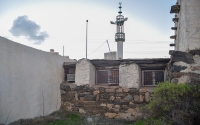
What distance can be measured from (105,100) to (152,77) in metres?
2.12

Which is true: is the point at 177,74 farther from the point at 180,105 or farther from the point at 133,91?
the point at 133,91

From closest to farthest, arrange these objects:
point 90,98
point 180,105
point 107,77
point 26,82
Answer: point 180,105 < point 26,82 < point 90,98 < point 107,77

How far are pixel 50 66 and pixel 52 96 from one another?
1.22 meters

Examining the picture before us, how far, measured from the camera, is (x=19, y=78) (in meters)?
6.03

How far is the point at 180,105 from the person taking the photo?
3.93 metres

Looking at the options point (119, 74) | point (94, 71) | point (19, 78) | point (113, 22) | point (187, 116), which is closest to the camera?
point (187, 116)

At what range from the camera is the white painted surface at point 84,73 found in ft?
26.1

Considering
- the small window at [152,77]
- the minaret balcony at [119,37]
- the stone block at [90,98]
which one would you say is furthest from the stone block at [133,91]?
the minaret balcony at [119,37]

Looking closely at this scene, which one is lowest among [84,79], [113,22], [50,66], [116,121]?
[116,121]

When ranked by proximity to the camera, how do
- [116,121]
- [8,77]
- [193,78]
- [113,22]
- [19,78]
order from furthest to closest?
[113,22], [116,121], [19,78], [8,77], [193,78]

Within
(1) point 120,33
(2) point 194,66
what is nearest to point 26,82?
(2) point 194,66

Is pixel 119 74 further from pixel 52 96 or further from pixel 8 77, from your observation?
pixel 8 77

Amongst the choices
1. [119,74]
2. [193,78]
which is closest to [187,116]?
[193,78]

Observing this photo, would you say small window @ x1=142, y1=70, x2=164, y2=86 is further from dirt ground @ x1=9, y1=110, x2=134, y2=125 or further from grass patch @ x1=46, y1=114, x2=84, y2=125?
grass patch @ x1=46, y1=114, x2=84, y2=125
